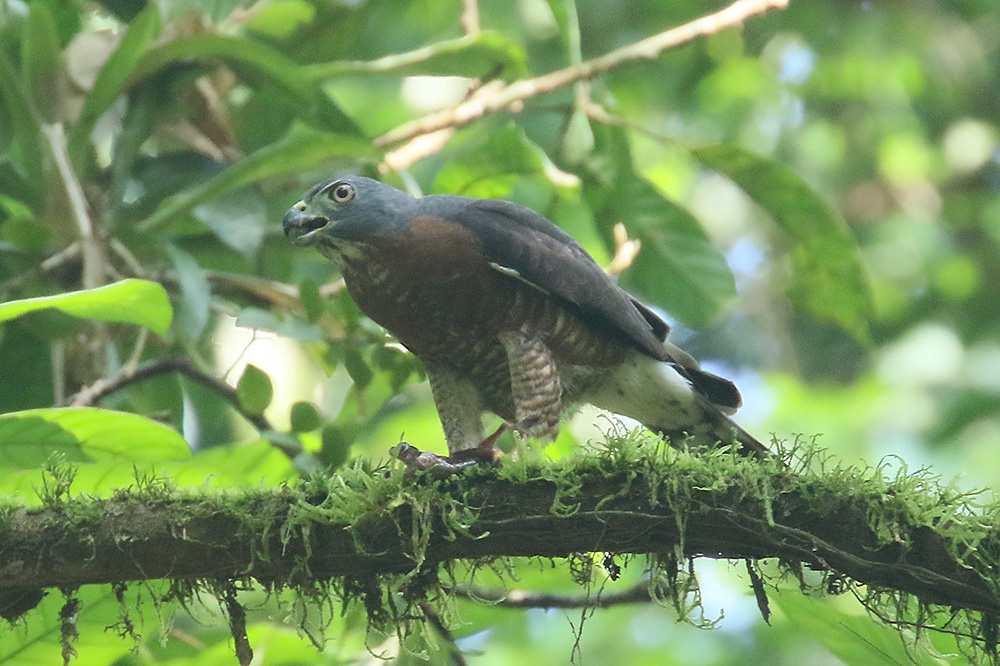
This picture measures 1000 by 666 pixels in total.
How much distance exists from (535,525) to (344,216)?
1.38 meters

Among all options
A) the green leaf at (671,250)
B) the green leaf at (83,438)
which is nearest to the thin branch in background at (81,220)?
the green leaf at (83,438)

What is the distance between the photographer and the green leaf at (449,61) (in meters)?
4.01

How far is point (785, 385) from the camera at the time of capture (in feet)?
22.9

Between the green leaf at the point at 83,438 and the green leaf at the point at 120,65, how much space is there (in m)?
1.42

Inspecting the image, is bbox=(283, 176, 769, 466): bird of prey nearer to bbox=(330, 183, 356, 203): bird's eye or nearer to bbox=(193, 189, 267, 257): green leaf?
bbox=(330, 183, 356, 203): bird's eye

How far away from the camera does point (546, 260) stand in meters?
3.38

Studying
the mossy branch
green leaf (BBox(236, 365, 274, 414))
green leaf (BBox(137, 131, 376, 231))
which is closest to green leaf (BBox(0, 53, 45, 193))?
green leaf (BBox(137, 131, 376, 231))

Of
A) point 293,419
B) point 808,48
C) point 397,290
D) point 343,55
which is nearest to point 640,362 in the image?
point 397,290

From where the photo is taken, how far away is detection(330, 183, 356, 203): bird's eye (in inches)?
132

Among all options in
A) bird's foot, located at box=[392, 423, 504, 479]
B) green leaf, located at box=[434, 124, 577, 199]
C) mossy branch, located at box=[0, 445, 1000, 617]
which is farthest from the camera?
green leaf, located at box=[434, 124, 577, 199]

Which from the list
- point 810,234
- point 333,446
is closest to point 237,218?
point 333,446

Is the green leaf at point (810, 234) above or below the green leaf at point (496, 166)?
above

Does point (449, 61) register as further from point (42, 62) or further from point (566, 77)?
point (42, 62)

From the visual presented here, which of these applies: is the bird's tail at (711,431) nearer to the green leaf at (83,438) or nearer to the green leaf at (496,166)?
the green leaf at (496,166)
